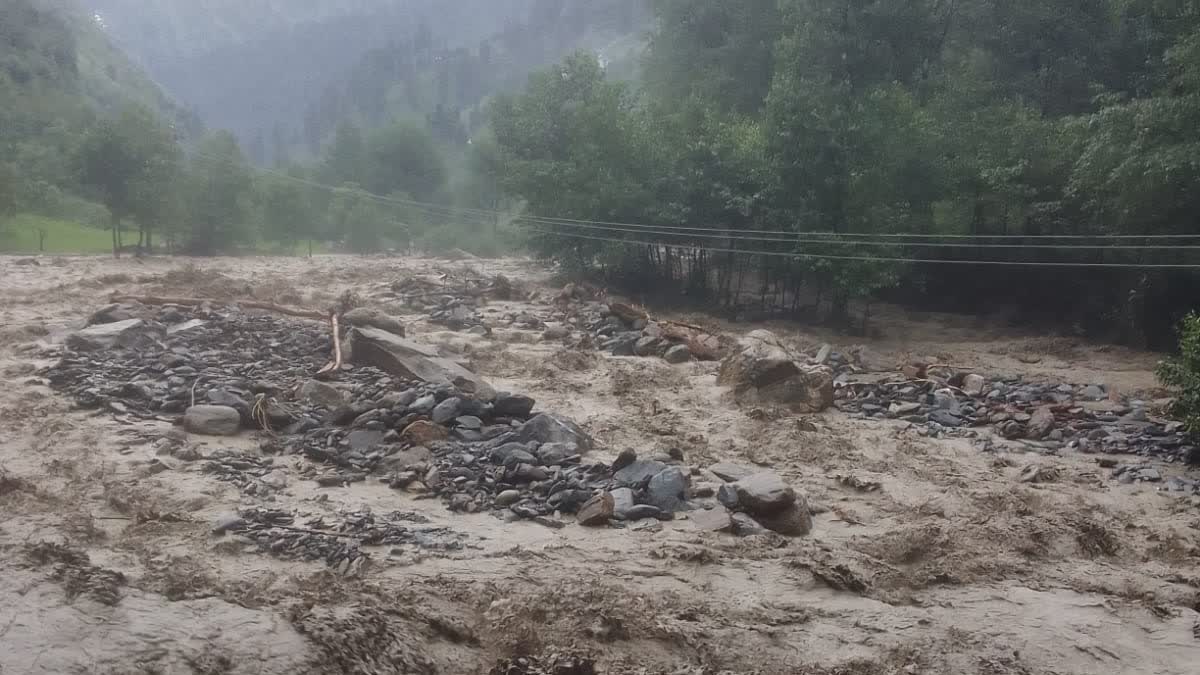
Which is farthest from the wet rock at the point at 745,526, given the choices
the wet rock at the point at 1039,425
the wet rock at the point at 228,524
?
the wet rock at the point at 1039,425

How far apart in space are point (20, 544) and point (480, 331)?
1174 centimetres

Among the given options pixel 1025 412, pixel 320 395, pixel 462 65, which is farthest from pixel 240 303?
pixel 462 65

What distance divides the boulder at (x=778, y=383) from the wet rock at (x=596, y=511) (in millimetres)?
4940

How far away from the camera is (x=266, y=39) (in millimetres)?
108125

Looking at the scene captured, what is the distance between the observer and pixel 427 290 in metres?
21.4

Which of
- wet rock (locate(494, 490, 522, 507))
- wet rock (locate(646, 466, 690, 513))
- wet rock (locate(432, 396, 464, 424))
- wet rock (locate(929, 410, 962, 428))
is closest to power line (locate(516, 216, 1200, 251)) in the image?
wet rock (locate(929, 410, 962, 428))

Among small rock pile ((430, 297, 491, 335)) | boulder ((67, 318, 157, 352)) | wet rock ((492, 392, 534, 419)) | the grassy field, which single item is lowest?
wet rock ((492, 392, 534, 419))

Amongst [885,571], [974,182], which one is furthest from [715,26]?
[885,571]

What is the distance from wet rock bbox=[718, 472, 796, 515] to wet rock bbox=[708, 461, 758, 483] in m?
0.59

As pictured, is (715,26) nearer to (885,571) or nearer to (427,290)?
(427,290)

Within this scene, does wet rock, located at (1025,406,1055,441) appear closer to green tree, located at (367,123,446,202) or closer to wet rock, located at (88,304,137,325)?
wet rock, located at (88,304,137,325)

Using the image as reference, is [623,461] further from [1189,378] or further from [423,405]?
[1189,378]

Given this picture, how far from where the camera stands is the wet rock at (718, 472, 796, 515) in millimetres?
7387

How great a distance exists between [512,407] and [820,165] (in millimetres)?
12708
